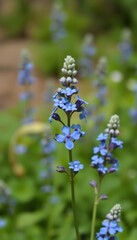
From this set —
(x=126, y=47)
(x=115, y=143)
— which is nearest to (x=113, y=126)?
(x=115, y=143)

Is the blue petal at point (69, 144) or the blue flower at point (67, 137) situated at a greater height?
the blue flower at point (67, 137)

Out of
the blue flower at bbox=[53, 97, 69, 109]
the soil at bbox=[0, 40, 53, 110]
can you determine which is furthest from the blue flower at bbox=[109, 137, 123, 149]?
the soil at bbox=[0, 40, 53, 110]

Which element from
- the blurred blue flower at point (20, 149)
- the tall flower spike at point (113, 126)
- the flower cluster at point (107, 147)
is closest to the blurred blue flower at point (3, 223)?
the blurred blue flower at point (20, 149)

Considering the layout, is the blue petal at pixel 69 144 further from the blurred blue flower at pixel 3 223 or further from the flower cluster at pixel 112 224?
the blurred blue flower at pixel 3 223

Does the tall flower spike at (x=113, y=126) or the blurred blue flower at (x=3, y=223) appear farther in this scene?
the blurred blue flower at (x=3, y=223)

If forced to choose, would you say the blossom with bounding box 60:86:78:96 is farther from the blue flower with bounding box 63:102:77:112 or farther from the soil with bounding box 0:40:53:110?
the soil with bounding box 0:40:53:110

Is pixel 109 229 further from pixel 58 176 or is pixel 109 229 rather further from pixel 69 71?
pixel 58 176

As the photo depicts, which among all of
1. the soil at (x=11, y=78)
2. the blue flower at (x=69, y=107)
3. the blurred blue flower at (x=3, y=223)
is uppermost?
the soil at (x=11, y=78)

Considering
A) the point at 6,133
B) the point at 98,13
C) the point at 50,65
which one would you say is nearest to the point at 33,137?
the point at 6,133

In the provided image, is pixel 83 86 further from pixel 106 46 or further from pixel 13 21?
pixel 13 21
